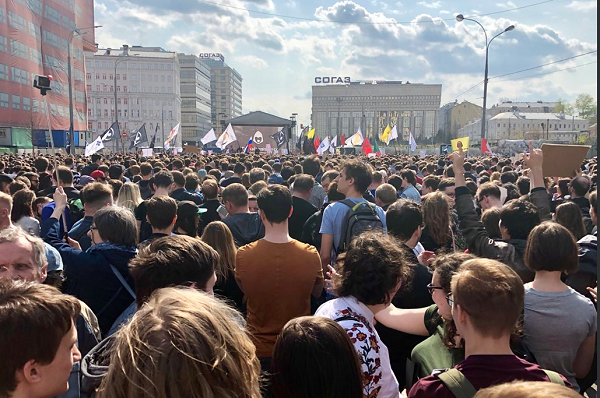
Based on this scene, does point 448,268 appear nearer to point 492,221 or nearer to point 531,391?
point 531,391

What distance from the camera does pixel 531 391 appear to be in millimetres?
1230

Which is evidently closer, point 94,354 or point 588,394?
point 94,354

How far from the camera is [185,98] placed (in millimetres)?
139375

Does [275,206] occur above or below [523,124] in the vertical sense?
below

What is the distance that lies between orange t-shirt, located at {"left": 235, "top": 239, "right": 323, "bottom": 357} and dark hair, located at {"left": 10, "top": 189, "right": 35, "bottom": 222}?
10.3ft

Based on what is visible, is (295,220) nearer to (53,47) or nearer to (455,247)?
(455,247)

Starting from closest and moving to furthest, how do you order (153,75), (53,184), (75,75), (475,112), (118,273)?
(118,273) → (53,184) → (75,75) → (153,75) → (475,112)

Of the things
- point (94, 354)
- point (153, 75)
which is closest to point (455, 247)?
point (94, 354)

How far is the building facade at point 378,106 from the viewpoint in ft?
442

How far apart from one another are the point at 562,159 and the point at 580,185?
88 cm

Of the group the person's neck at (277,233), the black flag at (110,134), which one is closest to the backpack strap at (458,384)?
the person's neck at (277,233)

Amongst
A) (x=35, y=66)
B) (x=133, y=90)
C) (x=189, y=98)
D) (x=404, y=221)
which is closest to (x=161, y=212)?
(x=404, y=221)

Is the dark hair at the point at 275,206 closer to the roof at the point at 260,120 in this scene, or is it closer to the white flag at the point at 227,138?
the white flag at the point at 227,138

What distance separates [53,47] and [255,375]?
61.9 meters
